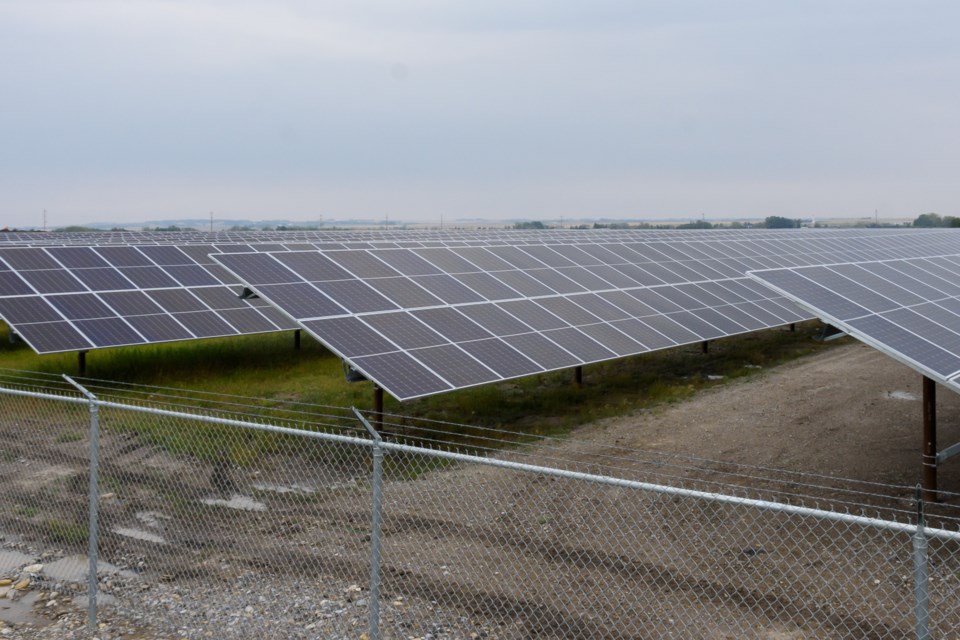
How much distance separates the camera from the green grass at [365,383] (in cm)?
1473

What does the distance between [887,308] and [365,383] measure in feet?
33.1

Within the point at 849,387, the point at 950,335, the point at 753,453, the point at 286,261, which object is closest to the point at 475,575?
the point at 753,453

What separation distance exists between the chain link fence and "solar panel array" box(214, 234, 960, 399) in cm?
141

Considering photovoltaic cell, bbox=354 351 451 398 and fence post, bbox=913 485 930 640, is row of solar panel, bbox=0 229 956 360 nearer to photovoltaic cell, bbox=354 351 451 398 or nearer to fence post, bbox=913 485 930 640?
photovoltaic cell, bbox=354 351 451 398

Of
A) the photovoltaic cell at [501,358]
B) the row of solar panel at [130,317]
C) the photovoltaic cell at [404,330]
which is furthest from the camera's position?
the row of solar panel at [130,317]

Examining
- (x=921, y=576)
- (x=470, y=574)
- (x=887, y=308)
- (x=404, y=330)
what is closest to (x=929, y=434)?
(x=887, y=308)

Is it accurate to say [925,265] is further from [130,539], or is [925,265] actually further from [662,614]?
[130,539]

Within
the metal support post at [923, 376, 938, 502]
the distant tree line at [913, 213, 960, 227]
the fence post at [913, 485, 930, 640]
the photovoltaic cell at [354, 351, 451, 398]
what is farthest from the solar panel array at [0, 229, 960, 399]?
the distant tree line at [913, 213, 960, 227]

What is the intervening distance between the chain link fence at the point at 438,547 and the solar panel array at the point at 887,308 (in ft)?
5.44

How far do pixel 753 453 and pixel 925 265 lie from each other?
8.69 metres

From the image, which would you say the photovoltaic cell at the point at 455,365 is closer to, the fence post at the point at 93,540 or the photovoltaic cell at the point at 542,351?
the photovoltaic cell at the point at 542,351

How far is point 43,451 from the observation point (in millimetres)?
13023

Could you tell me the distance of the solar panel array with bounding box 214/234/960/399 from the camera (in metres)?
13.6

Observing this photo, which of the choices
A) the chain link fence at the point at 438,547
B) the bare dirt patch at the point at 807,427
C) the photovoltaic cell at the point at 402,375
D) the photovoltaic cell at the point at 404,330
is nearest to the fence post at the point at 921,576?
the chain link fence at the point at 438,547
